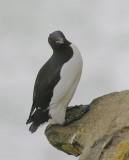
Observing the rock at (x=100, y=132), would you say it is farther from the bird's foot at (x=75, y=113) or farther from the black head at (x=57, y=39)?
the black head at (x=57, y=39)

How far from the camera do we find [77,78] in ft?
21.3

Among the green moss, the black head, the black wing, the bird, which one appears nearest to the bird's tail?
the bird

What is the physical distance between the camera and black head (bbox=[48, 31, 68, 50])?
20.8 feet

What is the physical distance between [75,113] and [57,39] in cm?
147

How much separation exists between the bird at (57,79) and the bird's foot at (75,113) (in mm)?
142

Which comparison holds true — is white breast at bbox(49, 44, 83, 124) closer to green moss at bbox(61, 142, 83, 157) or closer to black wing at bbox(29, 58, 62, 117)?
black wing at bbox(29, 58, 62, 117)

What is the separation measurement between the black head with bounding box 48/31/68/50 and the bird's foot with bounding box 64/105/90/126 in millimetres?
1204

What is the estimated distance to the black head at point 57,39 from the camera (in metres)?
6.33

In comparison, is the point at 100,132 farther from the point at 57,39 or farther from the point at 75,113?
the point at 57,39

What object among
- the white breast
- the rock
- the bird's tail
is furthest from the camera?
the bird's tail

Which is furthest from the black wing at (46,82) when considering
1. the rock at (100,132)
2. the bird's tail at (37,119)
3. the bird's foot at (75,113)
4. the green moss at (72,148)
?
the green moss at (72,148)

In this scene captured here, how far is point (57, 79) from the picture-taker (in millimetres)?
6316

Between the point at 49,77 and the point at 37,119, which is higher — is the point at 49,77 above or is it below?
above

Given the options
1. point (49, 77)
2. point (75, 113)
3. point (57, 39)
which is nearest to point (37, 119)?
point (75, 113)
